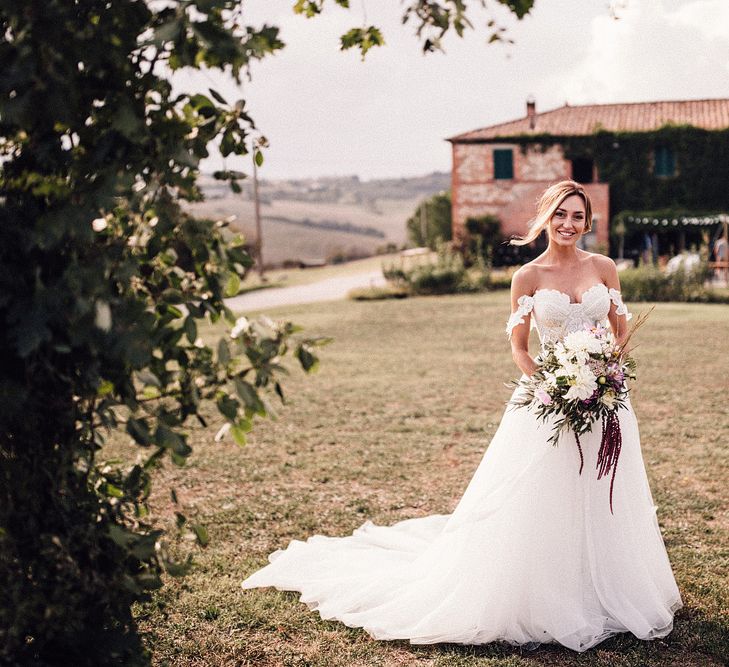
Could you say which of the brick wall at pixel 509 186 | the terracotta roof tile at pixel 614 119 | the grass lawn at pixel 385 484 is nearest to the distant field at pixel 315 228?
the brick wall at pixel 509 186

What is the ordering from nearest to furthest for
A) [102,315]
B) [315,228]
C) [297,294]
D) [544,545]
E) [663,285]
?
[102,315]
[544,545]
[663,285]
[297,294]
[315,228]

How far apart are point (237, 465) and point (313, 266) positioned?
4129 centimetres

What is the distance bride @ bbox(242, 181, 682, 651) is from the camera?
13.7 ft

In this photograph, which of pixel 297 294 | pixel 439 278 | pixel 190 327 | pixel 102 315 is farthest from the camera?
pixel 297 294

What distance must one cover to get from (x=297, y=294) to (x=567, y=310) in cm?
2464

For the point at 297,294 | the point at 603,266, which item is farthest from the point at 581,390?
the point at 297,294

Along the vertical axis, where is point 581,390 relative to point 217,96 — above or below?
below

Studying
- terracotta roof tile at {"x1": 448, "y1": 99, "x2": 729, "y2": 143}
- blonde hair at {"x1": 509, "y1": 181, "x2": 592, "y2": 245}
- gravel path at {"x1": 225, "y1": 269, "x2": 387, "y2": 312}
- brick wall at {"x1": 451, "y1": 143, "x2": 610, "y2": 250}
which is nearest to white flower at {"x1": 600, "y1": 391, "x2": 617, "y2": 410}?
blonde hair at {"x1": 509, "y1": 181, "x2": 592, "y2": 245}

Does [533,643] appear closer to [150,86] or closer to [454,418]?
[150,86]

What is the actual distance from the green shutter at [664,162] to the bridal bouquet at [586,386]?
3541 cm

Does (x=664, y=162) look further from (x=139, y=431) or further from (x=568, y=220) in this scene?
(x=139, y=431)

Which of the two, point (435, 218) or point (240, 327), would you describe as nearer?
point (240, 327)

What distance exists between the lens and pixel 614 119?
38562 millimetres

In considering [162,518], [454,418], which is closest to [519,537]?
[162,518]
